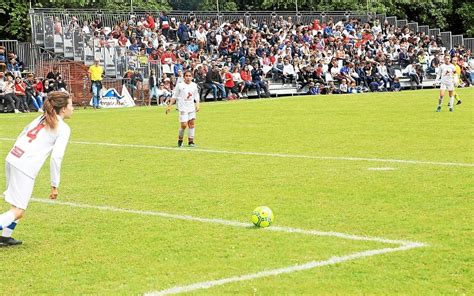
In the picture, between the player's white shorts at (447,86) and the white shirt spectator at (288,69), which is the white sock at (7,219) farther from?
the white shirt spectator at (288,69)

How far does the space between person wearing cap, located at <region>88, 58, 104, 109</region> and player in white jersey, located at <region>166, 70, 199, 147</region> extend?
57.1 feet

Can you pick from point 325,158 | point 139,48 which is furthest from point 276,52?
point 325,158

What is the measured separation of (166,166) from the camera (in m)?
16.0

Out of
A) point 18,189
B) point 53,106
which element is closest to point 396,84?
point 53,106

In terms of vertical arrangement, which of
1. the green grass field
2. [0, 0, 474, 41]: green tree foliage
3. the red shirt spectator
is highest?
[0, 0, 474, 41]: green tree foliage

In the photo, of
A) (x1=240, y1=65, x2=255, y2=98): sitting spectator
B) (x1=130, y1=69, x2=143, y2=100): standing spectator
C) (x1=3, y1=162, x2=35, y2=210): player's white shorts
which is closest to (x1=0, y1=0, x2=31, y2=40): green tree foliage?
(x1=130, y1=69, x2=143, y2=100): standing spectator

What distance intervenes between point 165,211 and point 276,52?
37444 mm

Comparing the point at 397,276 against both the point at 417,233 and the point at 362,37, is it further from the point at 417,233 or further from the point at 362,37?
the point at 362,37

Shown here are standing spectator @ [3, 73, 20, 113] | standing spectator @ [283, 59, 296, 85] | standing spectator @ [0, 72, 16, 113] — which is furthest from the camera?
standing spectator @ [283, 59, 296, 85]

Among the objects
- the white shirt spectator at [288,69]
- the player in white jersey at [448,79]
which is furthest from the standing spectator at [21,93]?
the player in white jersey at [448,79]

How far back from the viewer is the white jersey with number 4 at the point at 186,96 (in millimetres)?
20031

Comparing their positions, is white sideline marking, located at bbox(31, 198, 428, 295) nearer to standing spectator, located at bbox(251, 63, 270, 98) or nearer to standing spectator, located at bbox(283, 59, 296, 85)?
standing spectator, located at bbox(251, 63, 270, 98)

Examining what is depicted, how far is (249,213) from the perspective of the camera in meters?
10.5

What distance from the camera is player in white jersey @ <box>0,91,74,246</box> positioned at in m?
8.41
